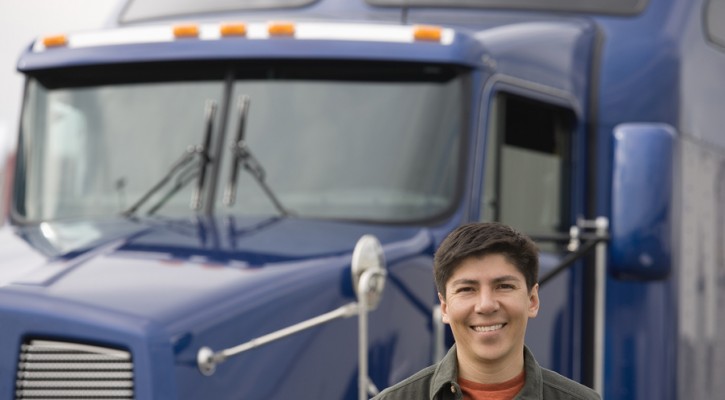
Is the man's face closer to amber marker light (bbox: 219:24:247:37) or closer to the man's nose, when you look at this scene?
the man's nose

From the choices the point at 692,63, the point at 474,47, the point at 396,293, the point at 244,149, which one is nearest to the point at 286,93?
the point at 244,149

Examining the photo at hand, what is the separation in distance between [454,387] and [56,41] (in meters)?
3.70

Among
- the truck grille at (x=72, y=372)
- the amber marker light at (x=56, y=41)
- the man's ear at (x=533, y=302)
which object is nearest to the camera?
the man's ear at (x=533, y=302)

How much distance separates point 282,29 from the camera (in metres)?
5.22

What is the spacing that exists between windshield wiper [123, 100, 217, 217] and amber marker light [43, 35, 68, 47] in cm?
74

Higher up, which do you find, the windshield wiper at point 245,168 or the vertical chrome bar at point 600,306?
the windshield wiper at point 245,168

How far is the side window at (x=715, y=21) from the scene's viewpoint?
651cm

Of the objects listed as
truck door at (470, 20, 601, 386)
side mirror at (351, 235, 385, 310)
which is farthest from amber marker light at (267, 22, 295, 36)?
side mirror at (351, 235, 385, 310)

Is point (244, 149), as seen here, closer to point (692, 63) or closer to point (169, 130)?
point (169, 130)

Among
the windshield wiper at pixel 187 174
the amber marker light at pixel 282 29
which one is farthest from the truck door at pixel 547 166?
the windshield wiper at pixel 187 174

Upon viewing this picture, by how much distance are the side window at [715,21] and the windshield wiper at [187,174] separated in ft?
8.46

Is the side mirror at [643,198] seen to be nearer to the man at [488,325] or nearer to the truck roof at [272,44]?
the truck roof at [272,44]

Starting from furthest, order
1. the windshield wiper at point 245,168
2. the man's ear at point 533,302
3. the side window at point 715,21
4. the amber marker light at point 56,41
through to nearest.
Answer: the side window at point 715,21, the amber marker light at point 56,41, the windshield wiper at point 245,168, the man's ear at point 533,302

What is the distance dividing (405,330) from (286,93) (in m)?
1.10
